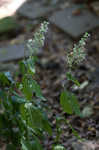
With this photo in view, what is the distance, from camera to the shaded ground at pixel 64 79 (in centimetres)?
207

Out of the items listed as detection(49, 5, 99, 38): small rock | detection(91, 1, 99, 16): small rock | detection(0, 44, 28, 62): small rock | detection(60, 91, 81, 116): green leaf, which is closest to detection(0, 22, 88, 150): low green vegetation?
detection(60, 91, 81, 116): green leaf

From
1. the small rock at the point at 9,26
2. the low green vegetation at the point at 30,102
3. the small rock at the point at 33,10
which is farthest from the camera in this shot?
the small rock at the point at 33,10

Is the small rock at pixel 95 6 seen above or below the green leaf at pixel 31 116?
above

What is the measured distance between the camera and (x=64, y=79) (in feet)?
9.49

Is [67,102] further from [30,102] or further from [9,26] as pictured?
[9,26]

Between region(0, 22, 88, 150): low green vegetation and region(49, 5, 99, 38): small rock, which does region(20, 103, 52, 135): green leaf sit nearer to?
region(0, 22, 88, 150): low green vegetation

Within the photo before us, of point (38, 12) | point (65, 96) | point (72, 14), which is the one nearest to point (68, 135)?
point (65, 96)

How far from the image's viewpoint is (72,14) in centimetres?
400

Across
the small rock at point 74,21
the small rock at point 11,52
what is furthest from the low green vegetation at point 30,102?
the small rock at point 74,21

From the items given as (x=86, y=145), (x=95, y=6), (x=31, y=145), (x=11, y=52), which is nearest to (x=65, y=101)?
(x=31, y=145)

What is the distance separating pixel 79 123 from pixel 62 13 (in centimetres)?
225

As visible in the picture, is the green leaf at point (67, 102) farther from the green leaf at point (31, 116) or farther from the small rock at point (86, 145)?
the small rock at point (86, 145)

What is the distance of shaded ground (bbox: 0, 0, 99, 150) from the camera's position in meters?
2.07

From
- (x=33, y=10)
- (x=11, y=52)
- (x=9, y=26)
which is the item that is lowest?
(x=11, y=52)
